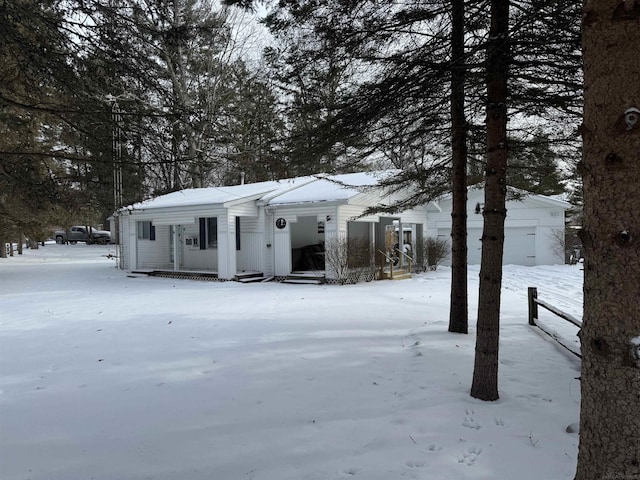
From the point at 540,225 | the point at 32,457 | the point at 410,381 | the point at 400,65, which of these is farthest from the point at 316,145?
the point at 540,225

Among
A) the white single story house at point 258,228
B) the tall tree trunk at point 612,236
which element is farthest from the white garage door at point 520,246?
the tall tree trunk at point 612,236

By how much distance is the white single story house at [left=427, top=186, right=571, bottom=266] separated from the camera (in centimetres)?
1925

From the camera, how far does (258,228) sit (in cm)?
1623

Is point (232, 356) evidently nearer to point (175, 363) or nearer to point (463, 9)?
point (175, 363)

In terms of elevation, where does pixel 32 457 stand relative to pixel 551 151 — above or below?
below

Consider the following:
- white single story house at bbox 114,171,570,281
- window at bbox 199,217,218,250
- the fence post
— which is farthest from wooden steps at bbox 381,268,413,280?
the fence post

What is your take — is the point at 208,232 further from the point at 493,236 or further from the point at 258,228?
the point at 493,236

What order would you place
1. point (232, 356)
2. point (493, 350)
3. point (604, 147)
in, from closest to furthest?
point (604, 147) → point (493, 350) → point (232, 356)

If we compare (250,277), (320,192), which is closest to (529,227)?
(320,192)

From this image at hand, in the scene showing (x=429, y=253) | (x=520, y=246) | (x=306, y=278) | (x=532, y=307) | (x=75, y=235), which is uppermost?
(x=75, y=235)

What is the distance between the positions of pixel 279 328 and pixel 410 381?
3178mm

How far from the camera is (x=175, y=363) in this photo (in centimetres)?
543

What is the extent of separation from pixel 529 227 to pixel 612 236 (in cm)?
2007

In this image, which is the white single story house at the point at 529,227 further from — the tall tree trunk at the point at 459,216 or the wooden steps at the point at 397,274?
the tall tree trunk at the point at 459,216
